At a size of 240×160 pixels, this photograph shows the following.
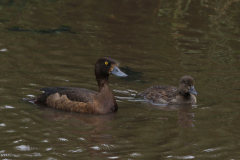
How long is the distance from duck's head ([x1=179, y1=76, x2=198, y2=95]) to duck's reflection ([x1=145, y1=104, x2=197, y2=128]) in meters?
0.34

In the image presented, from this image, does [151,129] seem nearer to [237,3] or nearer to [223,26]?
[223,26]

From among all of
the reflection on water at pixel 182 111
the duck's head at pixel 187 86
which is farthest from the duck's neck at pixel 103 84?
the duck's head at pixel 187 86

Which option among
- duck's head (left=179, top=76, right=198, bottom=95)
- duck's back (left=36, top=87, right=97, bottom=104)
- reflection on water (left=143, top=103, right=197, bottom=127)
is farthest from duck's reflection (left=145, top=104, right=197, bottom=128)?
duck's back (left=36, top=87, right=97, bottom=104)

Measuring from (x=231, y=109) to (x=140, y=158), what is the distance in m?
3.44

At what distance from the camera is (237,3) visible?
18781 mm

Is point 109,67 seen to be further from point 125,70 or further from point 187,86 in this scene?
point 125,70

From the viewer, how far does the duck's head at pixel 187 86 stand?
9875mm

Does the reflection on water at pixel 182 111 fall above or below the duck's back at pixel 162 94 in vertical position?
below

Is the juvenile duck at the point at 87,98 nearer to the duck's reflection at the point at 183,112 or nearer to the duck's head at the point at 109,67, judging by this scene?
the duck's head at the point at 109,67

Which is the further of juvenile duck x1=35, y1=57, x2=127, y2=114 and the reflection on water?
juvenile duck x1=35, y1=57, x2=127, y2=114

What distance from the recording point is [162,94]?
1005 cm

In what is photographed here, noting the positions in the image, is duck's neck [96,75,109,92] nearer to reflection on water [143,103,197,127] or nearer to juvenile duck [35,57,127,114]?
juvenile duck [35,57,127,114]

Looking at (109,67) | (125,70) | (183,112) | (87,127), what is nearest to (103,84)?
(109,67)

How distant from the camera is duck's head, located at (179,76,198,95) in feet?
32.4
